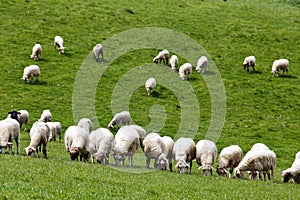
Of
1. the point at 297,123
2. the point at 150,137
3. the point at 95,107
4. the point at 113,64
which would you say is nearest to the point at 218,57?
the point at 113,64

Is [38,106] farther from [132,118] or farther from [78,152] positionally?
[78,152]

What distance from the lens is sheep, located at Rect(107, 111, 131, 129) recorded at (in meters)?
38.6

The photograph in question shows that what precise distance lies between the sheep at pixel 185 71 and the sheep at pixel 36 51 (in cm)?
1413

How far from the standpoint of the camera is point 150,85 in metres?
47.0

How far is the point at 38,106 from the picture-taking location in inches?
1626

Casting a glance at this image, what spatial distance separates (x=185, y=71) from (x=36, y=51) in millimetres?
14830

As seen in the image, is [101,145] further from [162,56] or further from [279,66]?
[279,66]

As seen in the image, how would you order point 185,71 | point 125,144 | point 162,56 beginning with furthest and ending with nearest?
1. point 162,56
2. point 185,71
3. point 125,144

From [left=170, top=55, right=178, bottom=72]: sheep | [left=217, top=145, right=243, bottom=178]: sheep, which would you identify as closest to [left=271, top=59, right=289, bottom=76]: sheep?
[left=170, top=55, right=178, bottom=72]: sheep

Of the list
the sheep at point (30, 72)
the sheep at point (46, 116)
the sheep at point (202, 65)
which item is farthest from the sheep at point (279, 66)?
the sheep at point (46, 116)

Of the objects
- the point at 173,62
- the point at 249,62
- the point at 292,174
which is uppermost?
the point at 249,62

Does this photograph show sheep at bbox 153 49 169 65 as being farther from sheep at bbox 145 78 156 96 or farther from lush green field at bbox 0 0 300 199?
sheep at bbox 145 78 156 96

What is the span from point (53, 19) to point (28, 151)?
4001cm

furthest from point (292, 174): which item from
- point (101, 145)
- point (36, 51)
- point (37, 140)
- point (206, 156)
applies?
point (36, 51)
